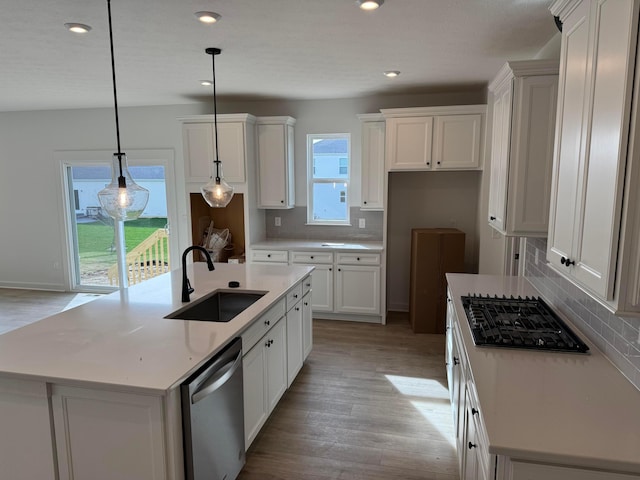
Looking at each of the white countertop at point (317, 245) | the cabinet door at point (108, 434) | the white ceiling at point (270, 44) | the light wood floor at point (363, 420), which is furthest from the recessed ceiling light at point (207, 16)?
the white countertop at point (317, 245)

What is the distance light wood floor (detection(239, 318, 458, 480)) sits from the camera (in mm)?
2398

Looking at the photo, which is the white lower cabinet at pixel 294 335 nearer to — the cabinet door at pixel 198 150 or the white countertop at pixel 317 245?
the white countertop at pixel 317 245

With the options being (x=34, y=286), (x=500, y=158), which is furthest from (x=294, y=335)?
(x=34, y=286)

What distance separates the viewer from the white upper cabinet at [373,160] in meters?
4.69

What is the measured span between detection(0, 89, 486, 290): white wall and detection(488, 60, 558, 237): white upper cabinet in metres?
2.44

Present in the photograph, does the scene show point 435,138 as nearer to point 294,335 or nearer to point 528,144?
point 528,144

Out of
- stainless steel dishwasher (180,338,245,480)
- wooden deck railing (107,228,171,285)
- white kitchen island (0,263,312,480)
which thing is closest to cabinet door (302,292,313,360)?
stainless steel dishwasher (180,338,245,480)

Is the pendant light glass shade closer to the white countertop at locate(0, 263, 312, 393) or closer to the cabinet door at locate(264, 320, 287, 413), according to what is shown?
the white countertop at locate(0, 263, 312, 393)

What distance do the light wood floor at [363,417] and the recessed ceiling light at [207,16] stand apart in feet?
8.66

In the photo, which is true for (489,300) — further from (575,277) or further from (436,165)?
(436,165)

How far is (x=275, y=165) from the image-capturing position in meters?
5.02

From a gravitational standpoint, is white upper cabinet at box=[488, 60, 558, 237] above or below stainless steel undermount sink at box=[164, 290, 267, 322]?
above

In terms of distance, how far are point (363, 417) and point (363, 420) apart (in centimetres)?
4

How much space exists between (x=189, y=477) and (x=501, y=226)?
2.23 meters
